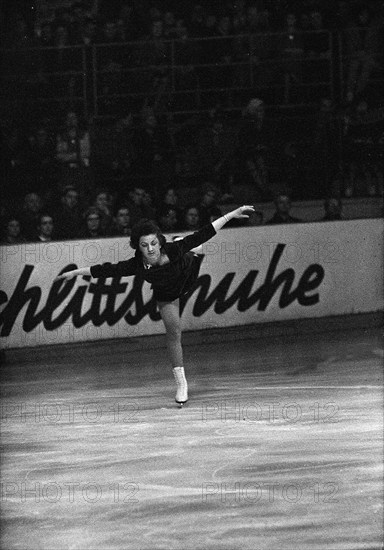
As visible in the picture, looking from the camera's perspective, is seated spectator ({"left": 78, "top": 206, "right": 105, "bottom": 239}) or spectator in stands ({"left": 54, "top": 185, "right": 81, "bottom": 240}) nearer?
seated spectator ({"left": 78, "top": 206, "right": 105, "bottom": 239})

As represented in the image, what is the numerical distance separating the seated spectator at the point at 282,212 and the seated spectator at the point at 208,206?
66cm

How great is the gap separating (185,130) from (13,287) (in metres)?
3.83

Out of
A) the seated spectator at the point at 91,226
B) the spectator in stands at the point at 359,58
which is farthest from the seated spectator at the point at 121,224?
the spectator in stands at the point at 359,58

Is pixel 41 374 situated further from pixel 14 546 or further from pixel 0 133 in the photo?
pixel 14 546

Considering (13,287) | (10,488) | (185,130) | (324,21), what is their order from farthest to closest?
(324,21) → (185,130) → (13,287) → (10,488)

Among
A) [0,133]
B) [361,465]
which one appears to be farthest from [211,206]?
[361,465]

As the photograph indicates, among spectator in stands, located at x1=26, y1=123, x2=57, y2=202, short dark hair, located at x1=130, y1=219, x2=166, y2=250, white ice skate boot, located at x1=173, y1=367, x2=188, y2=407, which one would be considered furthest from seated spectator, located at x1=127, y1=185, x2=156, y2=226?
short dark hair, located at x1=130, y1=219, x2=166, y2=250

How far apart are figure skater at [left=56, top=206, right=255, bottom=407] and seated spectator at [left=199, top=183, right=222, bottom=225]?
414 cm

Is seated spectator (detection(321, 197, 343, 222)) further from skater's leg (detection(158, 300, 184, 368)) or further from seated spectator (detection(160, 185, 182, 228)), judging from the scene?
skater's leg (detection(158, 300, 184, 368))

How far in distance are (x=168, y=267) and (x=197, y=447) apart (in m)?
1.83

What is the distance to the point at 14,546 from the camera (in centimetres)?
716

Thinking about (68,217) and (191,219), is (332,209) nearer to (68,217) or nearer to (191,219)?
(191,219)

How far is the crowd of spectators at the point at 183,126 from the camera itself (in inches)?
609

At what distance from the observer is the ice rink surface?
24.2 ft
